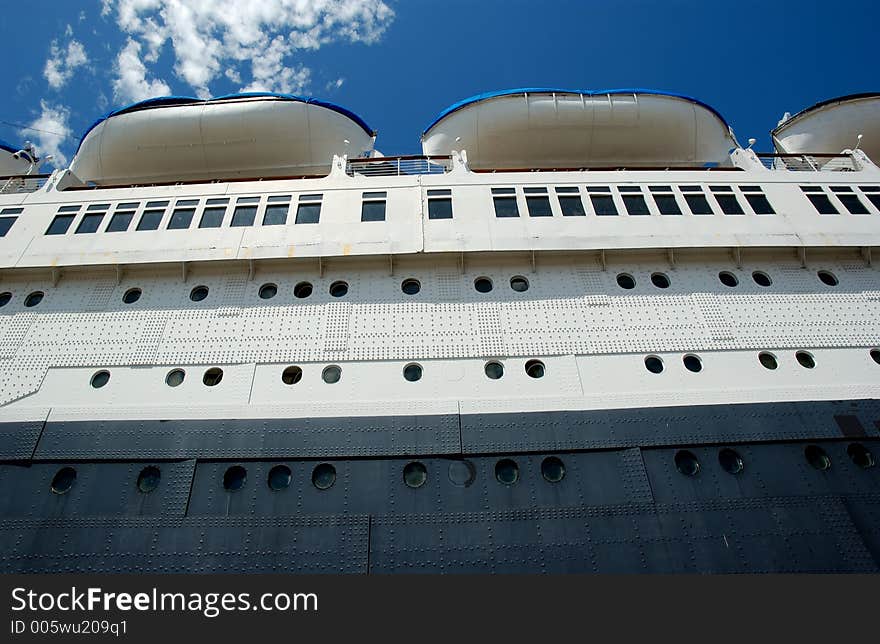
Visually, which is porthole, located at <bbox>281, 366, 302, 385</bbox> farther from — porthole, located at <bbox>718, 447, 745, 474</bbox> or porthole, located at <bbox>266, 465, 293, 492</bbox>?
porthole, located at <bbox>718, 447, 745, 474</bbox>

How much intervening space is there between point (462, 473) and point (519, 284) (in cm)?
358

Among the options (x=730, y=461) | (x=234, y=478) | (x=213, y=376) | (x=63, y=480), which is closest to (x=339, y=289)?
(x=213, y=376)

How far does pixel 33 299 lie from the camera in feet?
27.7

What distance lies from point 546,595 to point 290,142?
1105cm

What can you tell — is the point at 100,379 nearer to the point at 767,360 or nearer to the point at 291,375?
the point at 291,375

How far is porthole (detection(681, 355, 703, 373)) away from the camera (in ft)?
23.6

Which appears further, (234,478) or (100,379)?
(100,379)

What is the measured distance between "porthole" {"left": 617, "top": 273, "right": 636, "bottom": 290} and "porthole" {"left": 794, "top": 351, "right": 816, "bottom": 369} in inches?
101

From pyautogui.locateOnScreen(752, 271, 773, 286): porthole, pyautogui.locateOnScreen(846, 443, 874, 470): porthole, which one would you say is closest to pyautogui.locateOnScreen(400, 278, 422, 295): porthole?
pyautogui.locateOnScreen(752, 271, 773, 286): porthole

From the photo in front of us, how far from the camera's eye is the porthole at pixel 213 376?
279 inches

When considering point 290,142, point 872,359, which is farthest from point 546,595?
point 290,142

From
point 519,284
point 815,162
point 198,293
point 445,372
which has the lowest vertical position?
point 445,372

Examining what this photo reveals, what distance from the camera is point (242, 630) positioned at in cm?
431

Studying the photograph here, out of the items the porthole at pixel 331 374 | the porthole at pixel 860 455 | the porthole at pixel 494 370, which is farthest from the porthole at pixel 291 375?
the porthole at pixel 860 455
